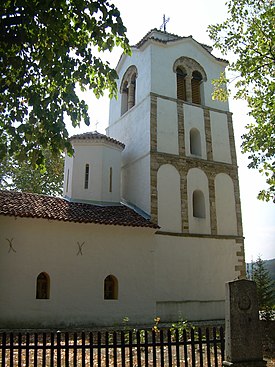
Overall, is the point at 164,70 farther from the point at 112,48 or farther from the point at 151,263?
the point at 112,48

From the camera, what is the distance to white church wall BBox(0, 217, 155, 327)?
13.4m

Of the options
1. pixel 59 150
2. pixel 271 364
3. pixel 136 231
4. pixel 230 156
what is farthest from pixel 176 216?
pixel 59 150

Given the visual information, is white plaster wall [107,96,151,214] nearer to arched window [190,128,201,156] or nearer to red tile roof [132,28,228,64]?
arched window [190,128,201,156]

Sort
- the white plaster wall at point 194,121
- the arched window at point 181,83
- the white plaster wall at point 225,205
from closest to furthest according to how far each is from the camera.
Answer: the white plaster wall at point 225,205, the white plaster wall at point 194,121, the arched window at point 181,83

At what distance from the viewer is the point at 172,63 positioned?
20766mm

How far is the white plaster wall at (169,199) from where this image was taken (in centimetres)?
1714

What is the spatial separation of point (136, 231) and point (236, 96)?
6995mm

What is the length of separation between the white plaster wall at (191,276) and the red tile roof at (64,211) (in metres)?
1.85

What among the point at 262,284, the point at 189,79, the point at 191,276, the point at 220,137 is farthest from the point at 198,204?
the point at 189,79

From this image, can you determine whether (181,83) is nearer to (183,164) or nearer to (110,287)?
(183,164)

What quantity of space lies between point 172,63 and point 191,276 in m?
12.0

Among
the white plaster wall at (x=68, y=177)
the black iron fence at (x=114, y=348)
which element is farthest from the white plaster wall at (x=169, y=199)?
the black iron fence at (x=114, y=348)

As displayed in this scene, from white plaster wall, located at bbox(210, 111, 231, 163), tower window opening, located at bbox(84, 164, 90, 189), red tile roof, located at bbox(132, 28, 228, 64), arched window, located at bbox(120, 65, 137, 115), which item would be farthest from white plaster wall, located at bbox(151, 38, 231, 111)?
tower window opening, located at bbox(84, 164, 90, 189)

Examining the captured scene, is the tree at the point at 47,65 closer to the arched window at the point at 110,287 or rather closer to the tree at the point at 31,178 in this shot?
the arched window at the point at 110,287
